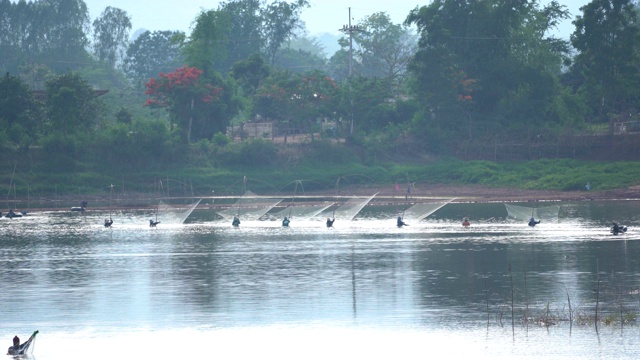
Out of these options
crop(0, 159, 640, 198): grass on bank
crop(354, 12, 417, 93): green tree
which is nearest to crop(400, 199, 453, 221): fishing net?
crop(0, 159, 640, 198): grass on bank

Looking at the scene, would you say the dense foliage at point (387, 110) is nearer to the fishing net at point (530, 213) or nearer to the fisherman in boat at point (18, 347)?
the fishing net at point (530, 213)

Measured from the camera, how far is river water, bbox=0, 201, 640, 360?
2772cm

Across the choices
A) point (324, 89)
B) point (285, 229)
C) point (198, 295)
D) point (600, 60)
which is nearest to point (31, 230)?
point (285, 229)

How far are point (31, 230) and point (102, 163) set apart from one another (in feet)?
70.2

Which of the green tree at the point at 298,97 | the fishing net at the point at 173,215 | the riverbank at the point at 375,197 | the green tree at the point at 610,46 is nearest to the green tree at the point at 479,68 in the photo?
the green tree at the point at 610,46

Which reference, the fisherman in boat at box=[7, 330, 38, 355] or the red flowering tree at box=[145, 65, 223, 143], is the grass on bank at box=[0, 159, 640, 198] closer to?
the red flowering tree at box=[145, 65, 223, 143]

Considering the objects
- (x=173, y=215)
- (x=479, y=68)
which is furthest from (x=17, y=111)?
(x=479, y=68)

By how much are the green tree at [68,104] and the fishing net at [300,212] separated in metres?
23.0

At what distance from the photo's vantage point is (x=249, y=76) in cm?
9138

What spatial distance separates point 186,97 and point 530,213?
34.5 m

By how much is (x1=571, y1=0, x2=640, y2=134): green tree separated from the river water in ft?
75.4

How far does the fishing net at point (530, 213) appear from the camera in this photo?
58.2 metres

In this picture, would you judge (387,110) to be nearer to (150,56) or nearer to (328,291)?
(328,291)

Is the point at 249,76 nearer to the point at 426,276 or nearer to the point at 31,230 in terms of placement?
the point at 31,230
